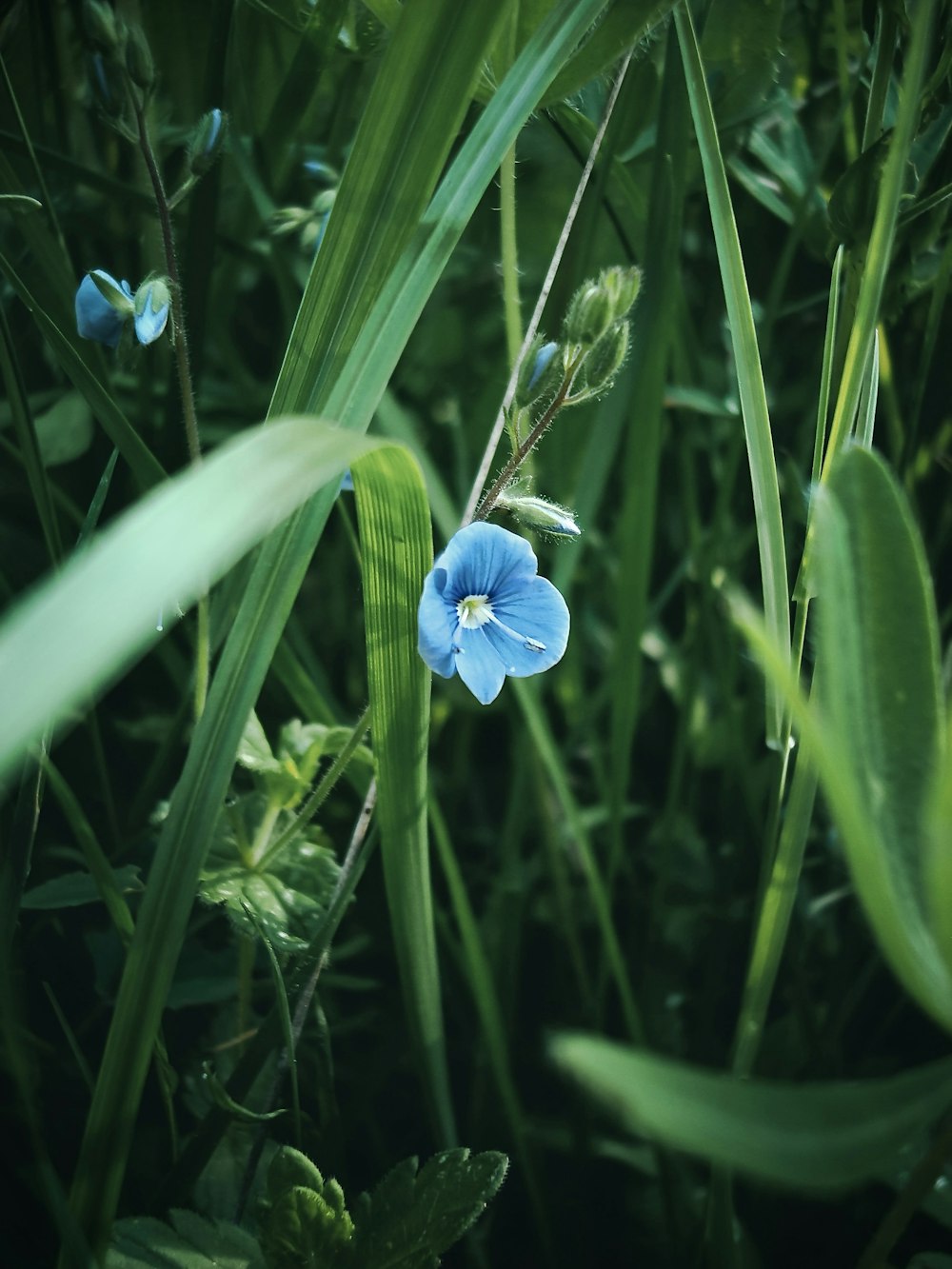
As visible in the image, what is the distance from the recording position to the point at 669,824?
1.16 metres

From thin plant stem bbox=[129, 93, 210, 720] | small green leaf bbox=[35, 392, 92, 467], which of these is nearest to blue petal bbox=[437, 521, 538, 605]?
thin plant stem bbox=[129, 93, 210, 720]

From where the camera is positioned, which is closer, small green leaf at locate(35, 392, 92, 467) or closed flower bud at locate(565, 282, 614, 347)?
closed flower bud at locate(565, 282, 614, 347)

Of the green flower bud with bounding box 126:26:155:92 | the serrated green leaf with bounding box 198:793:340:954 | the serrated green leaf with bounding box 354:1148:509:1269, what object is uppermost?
the green flower bud with bounding box 126:26:155:92

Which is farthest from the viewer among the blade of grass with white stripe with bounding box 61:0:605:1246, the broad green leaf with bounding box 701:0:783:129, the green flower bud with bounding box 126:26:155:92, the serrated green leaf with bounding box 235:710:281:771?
the broad green leaf with bounding box 701:0:783:129

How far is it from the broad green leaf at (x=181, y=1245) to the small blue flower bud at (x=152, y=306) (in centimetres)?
69

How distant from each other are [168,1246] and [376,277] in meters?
0.75

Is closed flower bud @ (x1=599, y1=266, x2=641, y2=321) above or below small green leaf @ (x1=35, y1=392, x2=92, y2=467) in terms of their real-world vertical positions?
above

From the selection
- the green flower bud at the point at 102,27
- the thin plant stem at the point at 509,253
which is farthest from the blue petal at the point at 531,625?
the green flower bud at the point at 102,27

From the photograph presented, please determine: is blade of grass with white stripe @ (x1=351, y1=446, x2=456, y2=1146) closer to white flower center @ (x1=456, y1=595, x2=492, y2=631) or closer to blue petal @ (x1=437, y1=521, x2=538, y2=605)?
blue petal @ (x1=437, y1=521, x2=538, y2=605)

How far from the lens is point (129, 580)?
1.44 ft

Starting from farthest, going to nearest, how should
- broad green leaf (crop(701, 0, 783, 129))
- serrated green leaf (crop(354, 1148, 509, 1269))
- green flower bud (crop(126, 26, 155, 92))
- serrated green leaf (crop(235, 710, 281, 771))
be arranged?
1. broad green leaf (crop(701, 0, 783, 129))
2. serrated green leaf (crop(235, 710, 281, 771))
3. green flower bud (crop(126, 26, 155, 92))
4. serrated green leaf (crop(354, 1148, 509, 1269))

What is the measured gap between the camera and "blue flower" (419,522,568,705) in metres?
0.81

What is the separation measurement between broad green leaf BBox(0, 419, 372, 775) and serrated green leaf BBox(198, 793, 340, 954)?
1.52 ft

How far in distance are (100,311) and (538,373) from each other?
40cm
